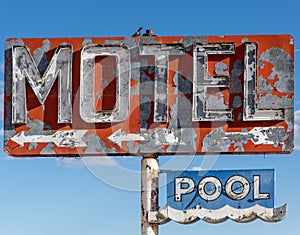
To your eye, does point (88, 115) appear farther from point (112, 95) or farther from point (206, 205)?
point (206, 205)

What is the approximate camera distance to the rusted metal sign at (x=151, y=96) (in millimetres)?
21781

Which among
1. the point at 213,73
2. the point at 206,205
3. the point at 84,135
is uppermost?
the point at 213,73

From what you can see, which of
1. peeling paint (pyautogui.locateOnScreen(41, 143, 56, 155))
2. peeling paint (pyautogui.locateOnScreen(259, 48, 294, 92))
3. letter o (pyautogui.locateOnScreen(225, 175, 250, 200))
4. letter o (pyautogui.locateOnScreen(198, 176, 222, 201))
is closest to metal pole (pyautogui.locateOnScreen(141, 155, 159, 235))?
letter o (pyautogui.locateOnScreen(198, 176, 222, 201))

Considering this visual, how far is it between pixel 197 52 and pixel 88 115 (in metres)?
2.89

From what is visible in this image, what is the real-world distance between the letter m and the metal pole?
233 cm

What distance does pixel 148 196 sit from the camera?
21578mm

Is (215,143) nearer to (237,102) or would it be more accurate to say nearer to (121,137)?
(237,102)

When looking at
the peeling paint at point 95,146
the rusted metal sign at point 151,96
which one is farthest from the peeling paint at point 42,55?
the peeling paint at point 95,146

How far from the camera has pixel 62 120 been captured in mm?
22188

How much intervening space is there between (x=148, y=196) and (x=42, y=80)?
3.70 meters

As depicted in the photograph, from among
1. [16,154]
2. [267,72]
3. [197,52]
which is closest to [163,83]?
[197,52]

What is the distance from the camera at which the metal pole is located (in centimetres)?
2155

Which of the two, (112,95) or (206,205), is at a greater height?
(112,95)

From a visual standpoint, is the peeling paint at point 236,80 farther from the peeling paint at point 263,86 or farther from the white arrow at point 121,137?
the white arrow at point 121,137
